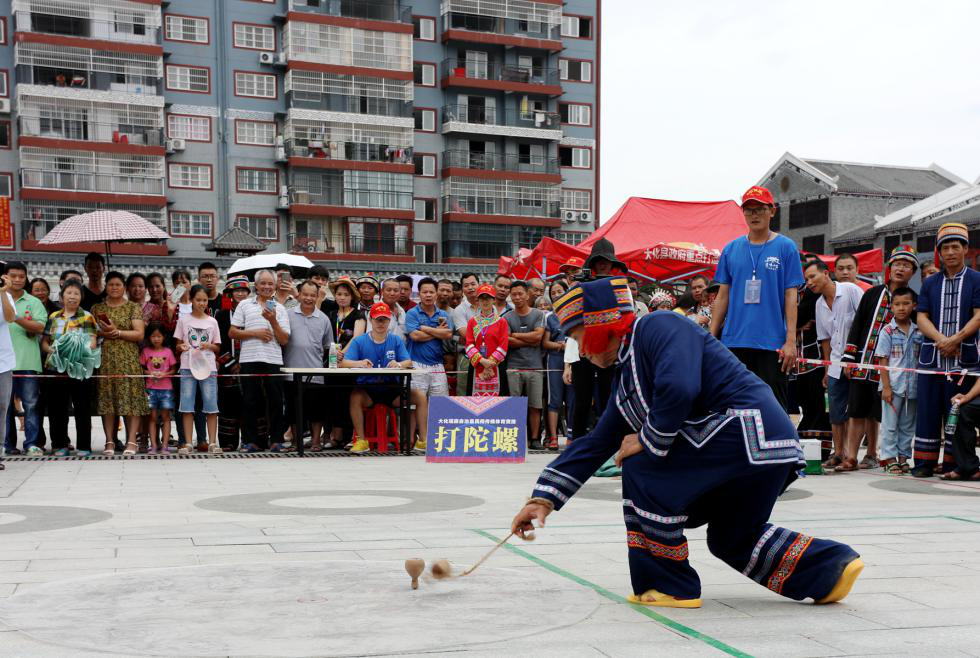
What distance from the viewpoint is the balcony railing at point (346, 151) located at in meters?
48.0

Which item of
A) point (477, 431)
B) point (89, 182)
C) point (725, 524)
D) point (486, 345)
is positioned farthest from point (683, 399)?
point (89, 182)

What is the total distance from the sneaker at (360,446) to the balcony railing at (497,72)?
4105 cm

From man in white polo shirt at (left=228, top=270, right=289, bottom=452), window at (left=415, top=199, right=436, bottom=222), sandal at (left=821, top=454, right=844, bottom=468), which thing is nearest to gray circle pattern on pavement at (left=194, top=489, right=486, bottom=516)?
man in white polo shirt at (left=228, top=270, right=289, bottom=452)

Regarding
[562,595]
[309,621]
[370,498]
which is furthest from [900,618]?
[370,498]

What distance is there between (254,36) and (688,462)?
153 feet

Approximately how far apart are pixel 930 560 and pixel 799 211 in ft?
188

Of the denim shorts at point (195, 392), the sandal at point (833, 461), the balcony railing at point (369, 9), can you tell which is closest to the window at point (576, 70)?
the balcony railing at point (369, 9)

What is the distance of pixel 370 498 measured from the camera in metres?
7.92

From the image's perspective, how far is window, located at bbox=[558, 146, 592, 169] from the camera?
180 feet

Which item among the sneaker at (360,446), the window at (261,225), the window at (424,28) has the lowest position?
the sneaker at (360,446)

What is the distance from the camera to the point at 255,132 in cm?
4784

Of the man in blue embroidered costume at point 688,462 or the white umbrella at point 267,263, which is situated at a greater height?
the white umbrella at point 267,263

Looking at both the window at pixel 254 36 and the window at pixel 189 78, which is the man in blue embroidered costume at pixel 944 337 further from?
the window at pixel 254 36

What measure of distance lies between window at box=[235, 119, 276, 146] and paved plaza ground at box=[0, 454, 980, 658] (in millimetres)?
41011
